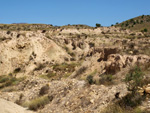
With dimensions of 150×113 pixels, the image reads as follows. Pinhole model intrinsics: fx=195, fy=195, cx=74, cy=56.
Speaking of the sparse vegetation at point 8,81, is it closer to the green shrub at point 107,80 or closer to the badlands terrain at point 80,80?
the badlands terrain at point 80,80

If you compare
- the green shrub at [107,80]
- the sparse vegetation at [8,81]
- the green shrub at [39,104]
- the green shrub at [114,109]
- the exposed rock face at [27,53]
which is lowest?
the green shrub at [39,104]

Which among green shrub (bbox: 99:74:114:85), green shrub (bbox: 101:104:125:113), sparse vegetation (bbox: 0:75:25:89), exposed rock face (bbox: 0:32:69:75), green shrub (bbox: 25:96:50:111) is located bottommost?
green shrub (bbox: 25:96:50:111)

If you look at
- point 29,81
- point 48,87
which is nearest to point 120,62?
point 48,87

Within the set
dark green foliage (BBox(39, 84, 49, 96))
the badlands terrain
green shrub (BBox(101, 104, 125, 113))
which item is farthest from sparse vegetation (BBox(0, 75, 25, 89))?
green shrub (BBox(101, 104, 125, 113))

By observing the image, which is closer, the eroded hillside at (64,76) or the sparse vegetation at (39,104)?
the eroded hillside at (64,76)

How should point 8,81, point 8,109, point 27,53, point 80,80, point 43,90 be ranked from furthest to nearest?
1. point 27,53
2. point 8,81
3. point 43,90
4. point 80,80
5. point 8,109

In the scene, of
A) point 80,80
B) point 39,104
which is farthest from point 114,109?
point 39,104

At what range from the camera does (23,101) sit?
41.3ft

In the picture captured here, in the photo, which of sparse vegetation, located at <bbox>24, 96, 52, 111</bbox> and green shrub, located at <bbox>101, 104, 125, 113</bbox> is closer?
green shrub, located at <bbox>101, 104, 125, 113</bbox>

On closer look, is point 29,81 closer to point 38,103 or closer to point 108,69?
point 38,103

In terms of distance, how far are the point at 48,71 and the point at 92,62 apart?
26.4ft

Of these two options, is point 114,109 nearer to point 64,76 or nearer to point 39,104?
point 39,104

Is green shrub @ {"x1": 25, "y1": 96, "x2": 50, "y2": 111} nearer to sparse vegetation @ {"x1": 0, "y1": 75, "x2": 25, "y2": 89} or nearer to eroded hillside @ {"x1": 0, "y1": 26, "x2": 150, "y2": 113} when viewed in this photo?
eroded hillside @ {"x1": 0, "y1": 26, "x2": 150, "y2": 113}

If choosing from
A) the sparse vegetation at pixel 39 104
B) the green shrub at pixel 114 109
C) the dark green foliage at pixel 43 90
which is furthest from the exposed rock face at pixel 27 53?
the green shrub at pixel 114 109
